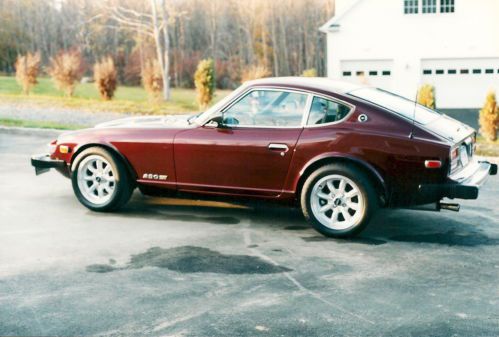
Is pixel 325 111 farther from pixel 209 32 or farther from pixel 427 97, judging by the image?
pixel 209 32

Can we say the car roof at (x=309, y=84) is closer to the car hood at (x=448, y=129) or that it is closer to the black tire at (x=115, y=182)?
the car hood at (x=448, y=129)

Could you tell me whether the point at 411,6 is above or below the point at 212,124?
above

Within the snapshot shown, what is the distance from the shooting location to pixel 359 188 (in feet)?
23.3

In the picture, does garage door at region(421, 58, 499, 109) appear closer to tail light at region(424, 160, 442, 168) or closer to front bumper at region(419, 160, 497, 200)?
front bumper at region(419, 160, 497, 200)

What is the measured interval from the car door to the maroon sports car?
0.01 metres

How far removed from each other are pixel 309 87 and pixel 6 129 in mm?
9759

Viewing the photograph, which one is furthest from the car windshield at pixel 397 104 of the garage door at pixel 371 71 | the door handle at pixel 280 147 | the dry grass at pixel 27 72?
the dry grass at pixel 27 72

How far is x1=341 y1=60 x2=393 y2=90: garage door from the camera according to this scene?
29422mm

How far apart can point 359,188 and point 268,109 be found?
1276 mm

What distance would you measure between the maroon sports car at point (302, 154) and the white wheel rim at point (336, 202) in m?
0.01

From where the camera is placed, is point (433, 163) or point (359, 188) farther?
point (359, 188)

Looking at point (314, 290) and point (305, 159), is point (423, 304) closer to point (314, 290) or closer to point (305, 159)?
point (314, 290)

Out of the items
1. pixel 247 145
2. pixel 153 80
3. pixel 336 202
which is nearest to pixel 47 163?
pixel 247 145

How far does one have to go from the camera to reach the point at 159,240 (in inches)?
281
